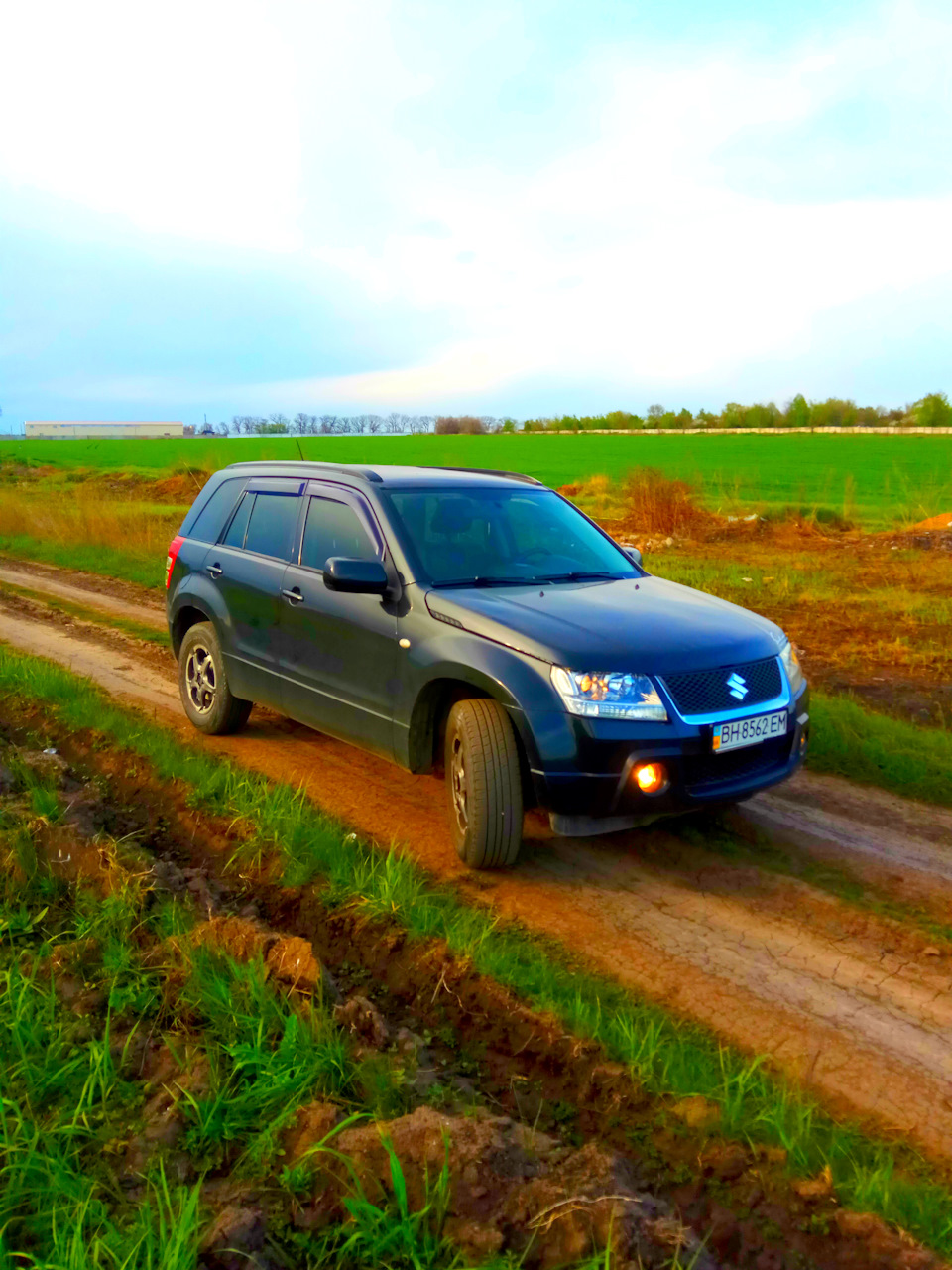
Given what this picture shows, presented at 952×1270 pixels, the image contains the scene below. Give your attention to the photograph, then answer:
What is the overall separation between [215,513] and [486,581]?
2.62 metres

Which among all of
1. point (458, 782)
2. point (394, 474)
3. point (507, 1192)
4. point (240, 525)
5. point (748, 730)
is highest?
point (394, 474)

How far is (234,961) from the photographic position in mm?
3377

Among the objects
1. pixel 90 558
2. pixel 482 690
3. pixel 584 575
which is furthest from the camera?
pixel 90 558

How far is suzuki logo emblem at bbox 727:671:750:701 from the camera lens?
4355 mm

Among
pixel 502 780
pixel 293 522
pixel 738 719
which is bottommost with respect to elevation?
Answer: pixel 502 780

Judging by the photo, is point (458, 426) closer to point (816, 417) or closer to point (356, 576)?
point (816, 417)

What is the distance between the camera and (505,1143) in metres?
2.49

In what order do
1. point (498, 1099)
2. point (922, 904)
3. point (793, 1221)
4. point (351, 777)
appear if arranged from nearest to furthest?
point (793, 1221) < point (498, 1099) < point (922, 904) < point (351, 777)

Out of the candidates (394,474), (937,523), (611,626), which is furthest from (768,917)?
(937,523)

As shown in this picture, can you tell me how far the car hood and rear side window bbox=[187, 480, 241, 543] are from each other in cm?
243

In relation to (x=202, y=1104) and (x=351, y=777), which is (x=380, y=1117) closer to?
(x=202, y=1104)

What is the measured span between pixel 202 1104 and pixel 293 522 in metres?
3.82

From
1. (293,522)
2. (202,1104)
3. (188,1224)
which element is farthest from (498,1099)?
(293,522)

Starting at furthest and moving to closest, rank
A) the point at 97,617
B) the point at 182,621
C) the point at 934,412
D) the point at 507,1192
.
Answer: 1. the point at 934,412
2. the point at 97,617
3. the point at 182,621
4. the point at 507,1192
